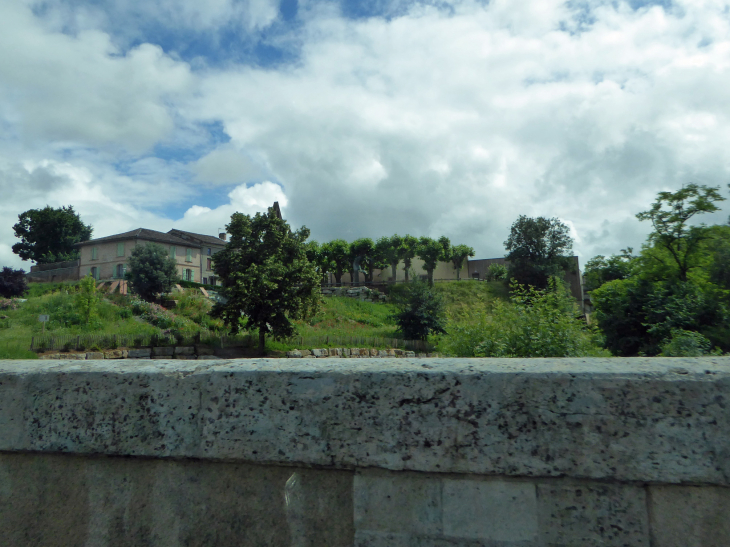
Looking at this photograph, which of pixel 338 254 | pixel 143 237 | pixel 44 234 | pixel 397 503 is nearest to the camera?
pixel 397 503

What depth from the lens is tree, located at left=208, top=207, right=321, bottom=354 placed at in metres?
27.5

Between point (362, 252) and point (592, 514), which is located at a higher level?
point (362, 252)

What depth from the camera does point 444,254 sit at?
2547 inches

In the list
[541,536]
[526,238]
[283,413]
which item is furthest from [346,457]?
[526,238]

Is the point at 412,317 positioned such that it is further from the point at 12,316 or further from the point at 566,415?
the point at 566,415

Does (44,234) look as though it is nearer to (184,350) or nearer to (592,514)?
(184,350)

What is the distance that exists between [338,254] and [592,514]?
6228 cm

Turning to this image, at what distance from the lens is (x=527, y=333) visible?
12.1 m

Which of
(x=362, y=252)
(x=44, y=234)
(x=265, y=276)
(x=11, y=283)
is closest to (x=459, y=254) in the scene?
(x=362, y=252)

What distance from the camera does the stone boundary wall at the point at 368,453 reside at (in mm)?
1420

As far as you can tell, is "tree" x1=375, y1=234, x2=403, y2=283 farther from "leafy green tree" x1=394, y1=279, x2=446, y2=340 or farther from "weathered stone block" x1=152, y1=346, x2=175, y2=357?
"weathered stone block" x1=152, y1=346, x2=175, y2=357

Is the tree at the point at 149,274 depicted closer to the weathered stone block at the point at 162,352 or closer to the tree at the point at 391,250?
the weathered stone block at the point at 162,352

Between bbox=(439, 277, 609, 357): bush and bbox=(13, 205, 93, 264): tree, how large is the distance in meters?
76.5

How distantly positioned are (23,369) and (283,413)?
112 centimetres
